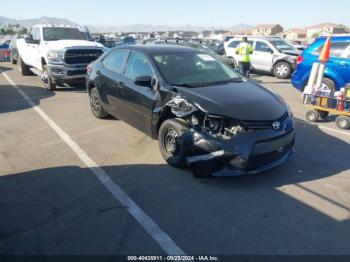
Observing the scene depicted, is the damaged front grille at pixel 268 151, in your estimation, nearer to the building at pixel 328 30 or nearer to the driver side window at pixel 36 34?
the driver side window at pixel 36 34

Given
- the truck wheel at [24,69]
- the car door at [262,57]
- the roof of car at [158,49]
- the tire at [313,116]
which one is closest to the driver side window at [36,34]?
the truck wheel at [24,69]

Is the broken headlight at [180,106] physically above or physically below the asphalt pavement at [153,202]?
above

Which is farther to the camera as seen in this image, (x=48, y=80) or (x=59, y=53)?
(x=48, y=80)

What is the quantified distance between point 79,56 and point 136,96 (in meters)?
6.05

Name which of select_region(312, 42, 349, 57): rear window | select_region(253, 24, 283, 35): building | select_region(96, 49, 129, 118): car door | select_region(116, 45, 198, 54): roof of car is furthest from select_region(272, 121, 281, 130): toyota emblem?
select_region(253, 24, 283, 35): building

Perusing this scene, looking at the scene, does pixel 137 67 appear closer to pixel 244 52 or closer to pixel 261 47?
pixel 244 52

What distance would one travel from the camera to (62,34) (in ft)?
40.7

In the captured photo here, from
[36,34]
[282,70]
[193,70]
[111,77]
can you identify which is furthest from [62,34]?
[282,70]

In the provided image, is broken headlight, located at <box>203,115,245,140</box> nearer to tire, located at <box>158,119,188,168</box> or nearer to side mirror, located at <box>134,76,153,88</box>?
tire, located at <box>158,119,188,168</box>

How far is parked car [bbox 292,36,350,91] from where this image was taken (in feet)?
27.7

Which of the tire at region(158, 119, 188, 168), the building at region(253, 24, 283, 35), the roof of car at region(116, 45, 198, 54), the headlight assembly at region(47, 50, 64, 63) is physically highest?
the roof of car at region(116, 45, 198, 54)

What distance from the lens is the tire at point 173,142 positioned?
456 centimetres

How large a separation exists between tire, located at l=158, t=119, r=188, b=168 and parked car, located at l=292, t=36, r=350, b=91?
5342 mm

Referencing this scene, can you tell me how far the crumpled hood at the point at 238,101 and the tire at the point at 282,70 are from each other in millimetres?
9748
